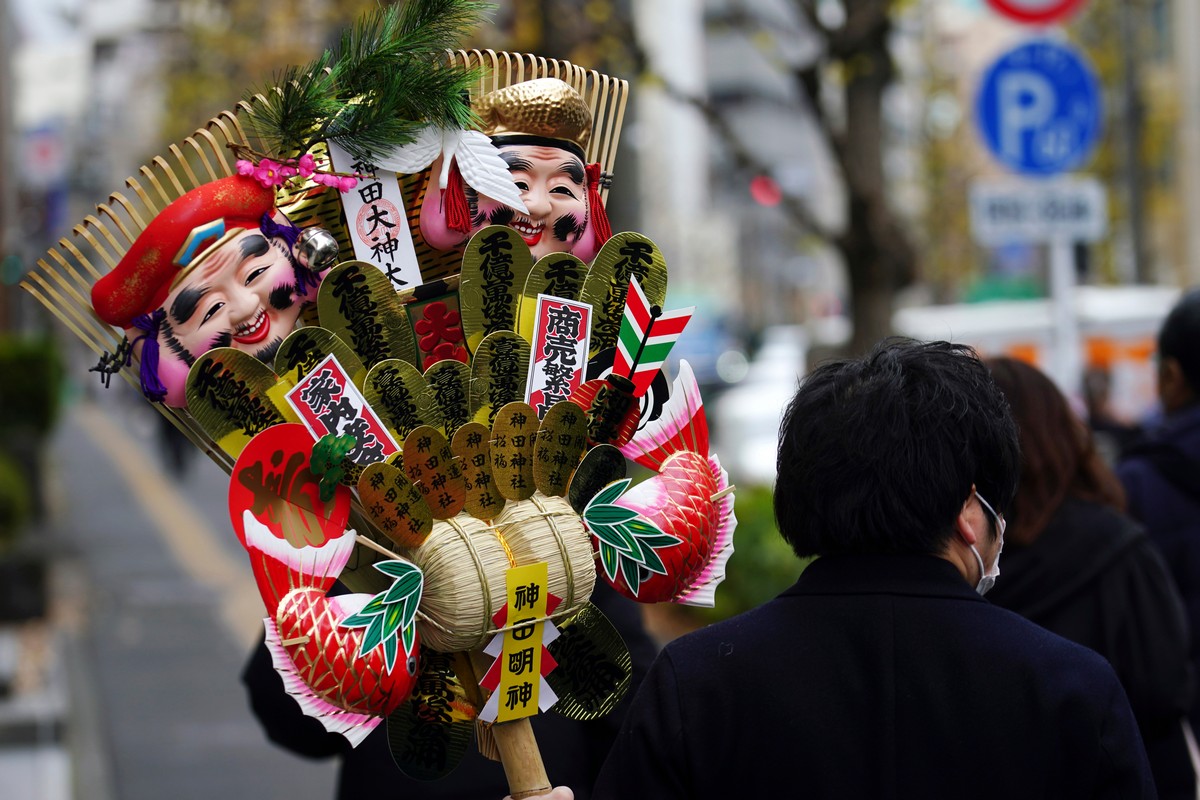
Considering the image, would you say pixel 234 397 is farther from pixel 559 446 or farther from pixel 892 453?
pixel 892 453

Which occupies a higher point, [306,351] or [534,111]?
[534,111]

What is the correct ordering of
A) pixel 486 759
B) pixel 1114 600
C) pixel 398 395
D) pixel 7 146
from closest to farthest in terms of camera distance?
1. pixel 398 395
2. pixel 486 759
3. pixel 1114 600
4. pixel 7 146

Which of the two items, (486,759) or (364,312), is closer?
(364,312)

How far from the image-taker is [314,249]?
192cm

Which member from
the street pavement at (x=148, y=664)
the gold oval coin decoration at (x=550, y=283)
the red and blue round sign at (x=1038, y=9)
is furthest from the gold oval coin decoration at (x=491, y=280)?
the red and blue round sign at (x=1038, y=9)

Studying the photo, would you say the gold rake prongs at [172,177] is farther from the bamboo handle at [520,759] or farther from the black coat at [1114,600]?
the black coat at [1114,600]

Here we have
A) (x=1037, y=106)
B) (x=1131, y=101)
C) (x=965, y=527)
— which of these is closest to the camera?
(x=965, y=527)

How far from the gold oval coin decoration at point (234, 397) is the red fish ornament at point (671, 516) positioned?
45 cm

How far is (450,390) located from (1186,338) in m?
2.42

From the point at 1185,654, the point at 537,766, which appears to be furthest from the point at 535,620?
the point at 1185,654

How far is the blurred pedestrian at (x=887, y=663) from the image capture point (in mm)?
1696

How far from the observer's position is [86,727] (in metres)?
6.95

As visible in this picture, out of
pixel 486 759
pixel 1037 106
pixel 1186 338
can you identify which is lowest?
pixel 486 759

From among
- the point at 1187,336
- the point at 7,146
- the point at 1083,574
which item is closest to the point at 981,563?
the point at 1083,574
